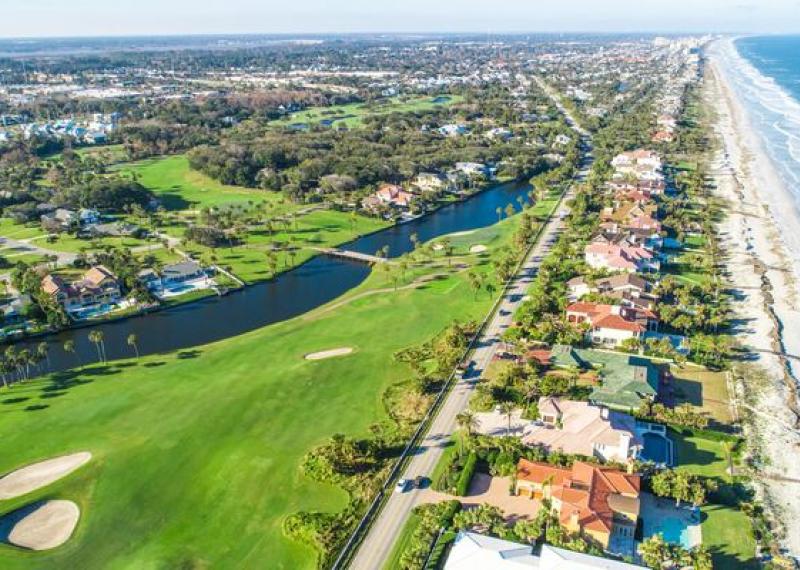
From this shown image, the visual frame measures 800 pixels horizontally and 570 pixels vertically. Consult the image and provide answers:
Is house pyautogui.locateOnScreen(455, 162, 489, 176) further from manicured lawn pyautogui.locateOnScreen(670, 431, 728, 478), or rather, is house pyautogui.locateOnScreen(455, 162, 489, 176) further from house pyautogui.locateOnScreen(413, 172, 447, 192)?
manicured lawn pyautogui.locateOnScreen(670, 431, 728, 478)

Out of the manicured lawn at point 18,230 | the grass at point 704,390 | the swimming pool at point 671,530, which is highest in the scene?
the manicured lawn at point 18,230

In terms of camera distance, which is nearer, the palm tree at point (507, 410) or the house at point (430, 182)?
the palm tree at point (507, 410)

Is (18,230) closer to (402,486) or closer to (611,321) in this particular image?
(402,486)

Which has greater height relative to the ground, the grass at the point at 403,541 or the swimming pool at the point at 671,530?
the grass at the point at 403,541

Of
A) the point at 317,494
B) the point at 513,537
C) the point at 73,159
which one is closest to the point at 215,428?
the point at 317,494

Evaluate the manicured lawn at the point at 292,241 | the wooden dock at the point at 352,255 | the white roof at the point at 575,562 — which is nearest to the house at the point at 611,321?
the white roof at the point at 575,562

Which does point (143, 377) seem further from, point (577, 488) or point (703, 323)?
point (703, 323)

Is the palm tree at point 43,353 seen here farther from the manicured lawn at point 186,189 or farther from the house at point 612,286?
the house at point 612,286
